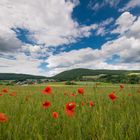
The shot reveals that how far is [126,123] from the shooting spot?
9.23 feet

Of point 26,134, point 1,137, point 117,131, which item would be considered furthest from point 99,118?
point 1,137

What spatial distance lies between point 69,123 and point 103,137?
926mm

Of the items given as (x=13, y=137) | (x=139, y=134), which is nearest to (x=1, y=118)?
(x=13, y=137)

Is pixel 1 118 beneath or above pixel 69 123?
above

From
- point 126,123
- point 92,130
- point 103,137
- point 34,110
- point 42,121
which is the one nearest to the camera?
point 103,137

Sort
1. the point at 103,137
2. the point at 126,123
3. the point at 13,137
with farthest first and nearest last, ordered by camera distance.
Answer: the point at 126,123, the point at 13,137, the point at 103,137

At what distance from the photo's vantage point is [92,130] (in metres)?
2.54

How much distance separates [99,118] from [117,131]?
61 cm

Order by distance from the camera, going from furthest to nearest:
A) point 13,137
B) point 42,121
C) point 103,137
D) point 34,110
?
point 34,110, point 42,121, point 13,137, point 103,137

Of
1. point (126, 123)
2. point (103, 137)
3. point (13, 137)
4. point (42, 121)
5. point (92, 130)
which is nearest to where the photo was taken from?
point (103, 137)

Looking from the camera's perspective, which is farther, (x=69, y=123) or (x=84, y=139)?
(x=69, y=123)

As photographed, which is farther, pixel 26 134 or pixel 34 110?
pixel 34 110

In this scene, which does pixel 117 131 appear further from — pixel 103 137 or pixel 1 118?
pixel 1 118

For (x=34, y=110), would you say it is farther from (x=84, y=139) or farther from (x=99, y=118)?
(x=84, y=139)
